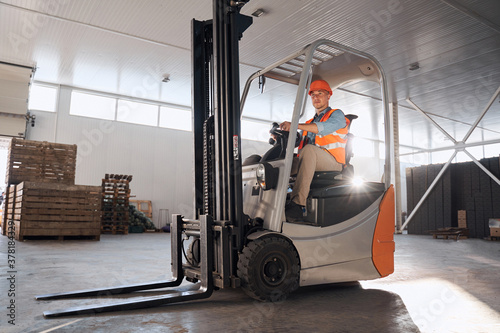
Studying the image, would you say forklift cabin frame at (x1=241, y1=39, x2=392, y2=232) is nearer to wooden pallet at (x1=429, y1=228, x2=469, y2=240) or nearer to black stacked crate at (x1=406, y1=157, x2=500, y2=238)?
wooden pallet at (x1=429, y1=228, x2=469, y2=240)

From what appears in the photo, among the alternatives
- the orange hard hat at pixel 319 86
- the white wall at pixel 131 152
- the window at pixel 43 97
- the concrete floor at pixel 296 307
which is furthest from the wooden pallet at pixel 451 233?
the window at pixel 43 97

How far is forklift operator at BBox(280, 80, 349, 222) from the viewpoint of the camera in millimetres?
3500

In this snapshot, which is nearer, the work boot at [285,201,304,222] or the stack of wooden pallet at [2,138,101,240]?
the work boot at [285,201,304,222]

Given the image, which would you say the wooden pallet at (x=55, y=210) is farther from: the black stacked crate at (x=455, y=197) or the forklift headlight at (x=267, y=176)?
the black stacked crate at (x=455, y=197)

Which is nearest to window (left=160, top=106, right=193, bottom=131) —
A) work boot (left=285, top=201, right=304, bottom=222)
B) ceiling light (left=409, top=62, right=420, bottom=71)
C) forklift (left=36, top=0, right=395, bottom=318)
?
ceiling light (left=409, top=62, right=420, bottom=71)

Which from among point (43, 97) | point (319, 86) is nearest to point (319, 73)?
point (319, 86)

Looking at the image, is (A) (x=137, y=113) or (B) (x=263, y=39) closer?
(B) (x=263, y=39)

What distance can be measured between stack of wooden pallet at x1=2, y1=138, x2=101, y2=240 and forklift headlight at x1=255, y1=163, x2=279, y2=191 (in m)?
7.10

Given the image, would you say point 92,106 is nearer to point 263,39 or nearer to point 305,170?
point 263,39

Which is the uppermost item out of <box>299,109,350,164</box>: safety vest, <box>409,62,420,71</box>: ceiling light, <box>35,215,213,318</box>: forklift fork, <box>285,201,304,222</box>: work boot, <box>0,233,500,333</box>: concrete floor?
<box>409,62,420,71</box>: ceiling light

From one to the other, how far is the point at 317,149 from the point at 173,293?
1748 millimetres

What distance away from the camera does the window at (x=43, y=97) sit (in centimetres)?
1490

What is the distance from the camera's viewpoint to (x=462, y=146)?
14.2 metres

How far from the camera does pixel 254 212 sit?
3.56 meters
